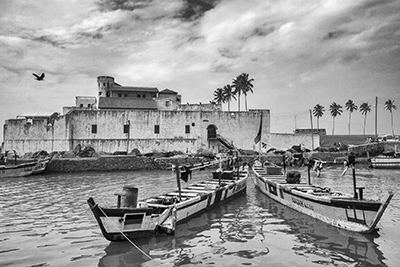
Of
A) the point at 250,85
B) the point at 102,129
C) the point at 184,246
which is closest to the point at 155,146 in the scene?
the point at 102,129

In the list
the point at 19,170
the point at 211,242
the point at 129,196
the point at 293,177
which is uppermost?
the point at 129,196

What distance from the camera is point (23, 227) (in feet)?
33.4

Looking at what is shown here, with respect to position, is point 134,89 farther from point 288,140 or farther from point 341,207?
point 341,207

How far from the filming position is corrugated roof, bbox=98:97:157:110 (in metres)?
46.5

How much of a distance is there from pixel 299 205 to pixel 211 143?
30289 millimetres

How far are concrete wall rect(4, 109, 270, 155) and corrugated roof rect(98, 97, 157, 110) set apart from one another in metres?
5.85

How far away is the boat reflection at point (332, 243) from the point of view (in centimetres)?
731

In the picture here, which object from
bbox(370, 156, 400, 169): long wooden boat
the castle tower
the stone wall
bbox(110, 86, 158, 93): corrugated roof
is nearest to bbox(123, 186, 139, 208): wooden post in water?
the stone wall

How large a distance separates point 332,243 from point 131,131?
34.8 metres

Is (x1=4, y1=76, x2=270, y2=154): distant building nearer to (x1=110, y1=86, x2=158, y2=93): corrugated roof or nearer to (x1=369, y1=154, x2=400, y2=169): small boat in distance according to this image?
(x1=369, y1=154, x2=400, y2=169): small boat in distance

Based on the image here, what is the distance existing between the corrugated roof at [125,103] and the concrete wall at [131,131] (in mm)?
5847

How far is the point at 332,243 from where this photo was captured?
843 cm

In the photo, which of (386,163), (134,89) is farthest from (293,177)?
(134,89)

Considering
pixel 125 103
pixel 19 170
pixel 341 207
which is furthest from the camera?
pixel 125 103
